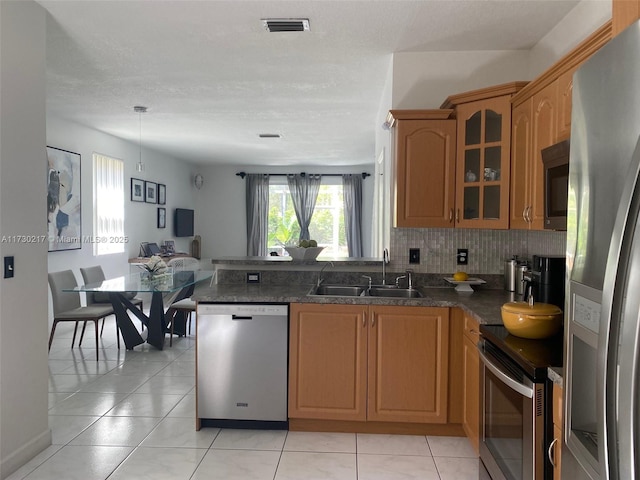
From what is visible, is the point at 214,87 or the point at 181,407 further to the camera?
the point at 214,87

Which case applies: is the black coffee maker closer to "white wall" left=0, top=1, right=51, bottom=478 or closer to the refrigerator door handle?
the refrigerator door handle

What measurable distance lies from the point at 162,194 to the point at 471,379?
22.2 ft

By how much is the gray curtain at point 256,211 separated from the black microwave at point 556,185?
7777 mm

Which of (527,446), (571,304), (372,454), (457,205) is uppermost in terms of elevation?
(457,205)

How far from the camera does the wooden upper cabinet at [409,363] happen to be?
2.70 m

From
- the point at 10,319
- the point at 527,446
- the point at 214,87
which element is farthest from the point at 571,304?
the point at 214,87

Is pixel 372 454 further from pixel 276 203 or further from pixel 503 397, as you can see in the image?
pixel 276 203

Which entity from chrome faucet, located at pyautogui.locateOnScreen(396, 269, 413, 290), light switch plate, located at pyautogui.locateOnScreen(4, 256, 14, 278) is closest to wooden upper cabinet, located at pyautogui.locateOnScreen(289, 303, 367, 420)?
chrome faucet, located at pyautogui.locateOnScreen(396, 269, 413, 290)

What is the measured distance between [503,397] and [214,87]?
3.53 meters

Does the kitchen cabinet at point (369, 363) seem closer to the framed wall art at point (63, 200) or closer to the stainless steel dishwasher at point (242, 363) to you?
the stainless steel dishwasher at point (242, 363)

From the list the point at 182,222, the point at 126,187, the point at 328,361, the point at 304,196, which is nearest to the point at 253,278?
the point at 328,361

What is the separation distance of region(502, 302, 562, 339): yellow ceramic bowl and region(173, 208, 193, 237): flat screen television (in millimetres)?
7500

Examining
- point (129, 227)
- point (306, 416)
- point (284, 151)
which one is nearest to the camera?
point (306, 416)

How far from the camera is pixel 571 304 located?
1104 millimetres
